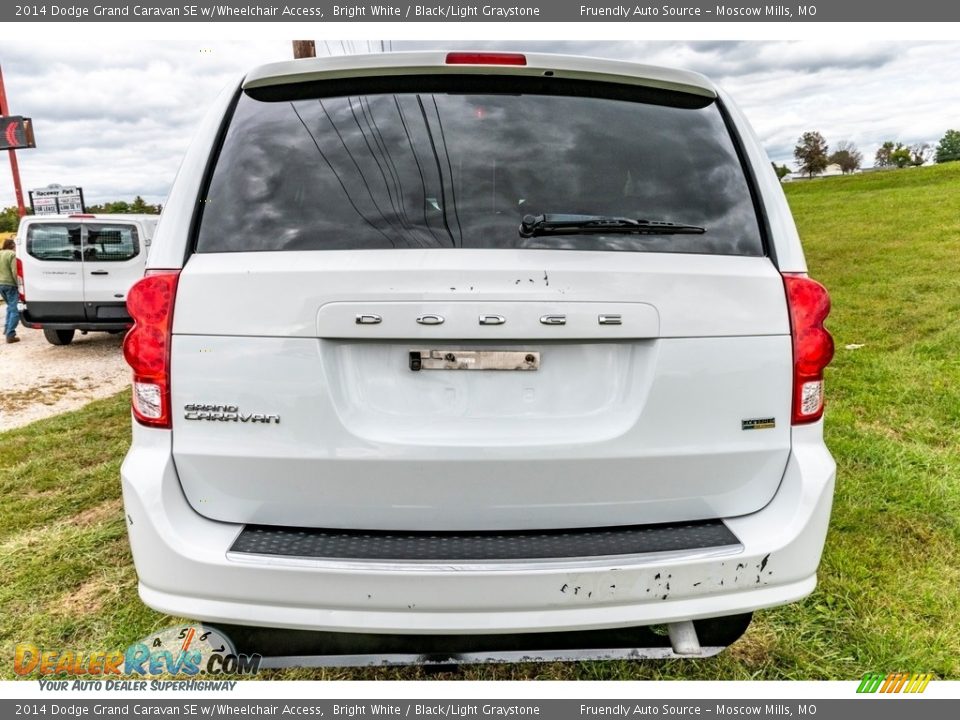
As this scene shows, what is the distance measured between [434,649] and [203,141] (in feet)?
5.63

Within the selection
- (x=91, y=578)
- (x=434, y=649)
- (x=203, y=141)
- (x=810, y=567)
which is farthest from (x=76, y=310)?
(x=810, y=567)

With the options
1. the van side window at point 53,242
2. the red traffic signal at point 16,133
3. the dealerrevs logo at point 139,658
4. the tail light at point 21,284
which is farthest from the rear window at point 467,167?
the red traffic signal at point 16,133

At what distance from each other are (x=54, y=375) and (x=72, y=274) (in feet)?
6.15

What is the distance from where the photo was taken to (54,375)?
364 inches

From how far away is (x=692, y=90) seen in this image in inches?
87.7

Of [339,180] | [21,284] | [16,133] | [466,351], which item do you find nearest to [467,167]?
[339,180]

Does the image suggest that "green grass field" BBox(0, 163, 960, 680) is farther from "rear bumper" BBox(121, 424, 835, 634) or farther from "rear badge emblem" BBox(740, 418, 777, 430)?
"rear badge emblem" BBox(740, 418, 777, 430)

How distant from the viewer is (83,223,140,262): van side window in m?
10.3

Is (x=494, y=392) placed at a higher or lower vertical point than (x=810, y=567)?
higher

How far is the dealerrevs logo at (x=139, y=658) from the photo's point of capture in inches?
98.7

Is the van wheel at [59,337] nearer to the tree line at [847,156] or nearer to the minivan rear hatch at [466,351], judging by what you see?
the minivan rear hatch at [466,351]

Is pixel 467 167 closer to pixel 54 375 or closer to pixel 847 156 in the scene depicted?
pixel 54 375

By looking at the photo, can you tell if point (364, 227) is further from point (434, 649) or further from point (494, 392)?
point (434, 649)

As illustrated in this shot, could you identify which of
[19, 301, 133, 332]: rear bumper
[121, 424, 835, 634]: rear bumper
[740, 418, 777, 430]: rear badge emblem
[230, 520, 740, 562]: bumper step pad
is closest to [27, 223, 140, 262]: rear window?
[19, 301, 133, 332]: rear bumper
